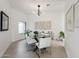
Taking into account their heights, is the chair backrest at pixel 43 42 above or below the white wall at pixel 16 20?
below

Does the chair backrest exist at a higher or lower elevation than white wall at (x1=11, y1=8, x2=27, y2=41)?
lower

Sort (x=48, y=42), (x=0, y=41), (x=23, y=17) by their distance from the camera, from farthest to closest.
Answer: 1. (x=23, y=17)
2. (x=48, y=42)
3. (x=0, y=41)

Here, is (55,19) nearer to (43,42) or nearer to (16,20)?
(16,20)

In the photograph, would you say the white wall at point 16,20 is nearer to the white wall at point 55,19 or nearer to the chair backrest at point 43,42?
the white wall at point 55,19

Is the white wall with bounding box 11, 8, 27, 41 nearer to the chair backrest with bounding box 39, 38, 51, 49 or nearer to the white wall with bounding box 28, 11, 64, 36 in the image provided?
the white wall with bounding box 28, 11, 64, 36

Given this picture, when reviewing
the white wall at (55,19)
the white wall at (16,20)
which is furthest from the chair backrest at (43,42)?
the white wall at (55,19)

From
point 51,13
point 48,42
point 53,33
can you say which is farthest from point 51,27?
point 48,42

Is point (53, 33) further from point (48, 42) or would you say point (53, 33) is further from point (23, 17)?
point (48, 42)

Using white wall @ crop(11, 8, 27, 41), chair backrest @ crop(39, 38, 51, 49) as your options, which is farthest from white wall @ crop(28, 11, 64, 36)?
chair backrest @ crop(39, 38, 51, 49)

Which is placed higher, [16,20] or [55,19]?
[55,19]

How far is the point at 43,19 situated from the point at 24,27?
2036mm

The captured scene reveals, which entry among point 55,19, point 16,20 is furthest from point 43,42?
point 55,19

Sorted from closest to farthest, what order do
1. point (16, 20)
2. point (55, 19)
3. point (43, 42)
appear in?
point (43, 42)
point (16, 20)
point (55, 19)

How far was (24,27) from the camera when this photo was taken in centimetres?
955
